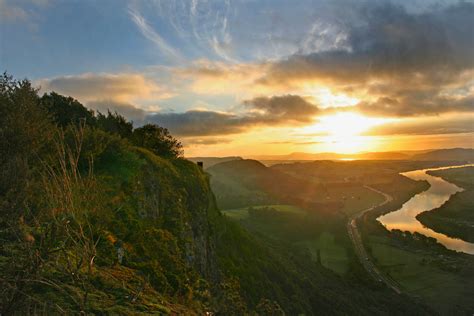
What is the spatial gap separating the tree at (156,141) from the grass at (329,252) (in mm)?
56141

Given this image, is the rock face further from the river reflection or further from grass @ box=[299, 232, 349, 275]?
the river reflection

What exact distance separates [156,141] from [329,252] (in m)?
69.8

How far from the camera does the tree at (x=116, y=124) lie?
3133cm

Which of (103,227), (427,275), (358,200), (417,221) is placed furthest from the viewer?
(358,200)

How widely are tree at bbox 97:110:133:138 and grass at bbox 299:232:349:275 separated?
58.7 meters

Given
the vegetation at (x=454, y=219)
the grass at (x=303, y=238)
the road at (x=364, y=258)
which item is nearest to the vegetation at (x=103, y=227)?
the road at (x=364, y=258)

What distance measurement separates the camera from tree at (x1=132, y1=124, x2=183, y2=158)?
31109 millimetres

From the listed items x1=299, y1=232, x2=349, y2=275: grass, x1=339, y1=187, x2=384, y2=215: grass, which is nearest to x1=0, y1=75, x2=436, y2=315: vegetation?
x1=299, y1=232, x2=349, y2=275: grass

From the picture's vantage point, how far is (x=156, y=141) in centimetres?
3189

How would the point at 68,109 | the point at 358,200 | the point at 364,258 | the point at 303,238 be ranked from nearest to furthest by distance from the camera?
the point at 68,109
the point at 364,258
the point at 303,238
the point at 358,200

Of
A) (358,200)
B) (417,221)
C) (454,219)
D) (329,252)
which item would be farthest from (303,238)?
(358,200)

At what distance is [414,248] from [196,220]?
288 feet

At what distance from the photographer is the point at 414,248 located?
93.6 metres

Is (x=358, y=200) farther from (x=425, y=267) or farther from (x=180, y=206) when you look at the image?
(x=180, y=206)
